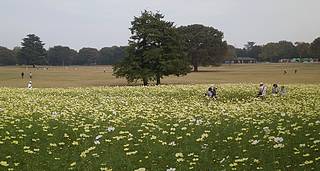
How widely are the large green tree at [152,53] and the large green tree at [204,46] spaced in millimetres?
52957

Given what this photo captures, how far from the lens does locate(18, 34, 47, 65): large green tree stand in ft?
584

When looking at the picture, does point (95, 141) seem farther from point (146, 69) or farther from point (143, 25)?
point (143, 25)

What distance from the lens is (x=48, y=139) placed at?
15008mm

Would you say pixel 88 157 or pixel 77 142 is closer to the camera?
pixel 88 157

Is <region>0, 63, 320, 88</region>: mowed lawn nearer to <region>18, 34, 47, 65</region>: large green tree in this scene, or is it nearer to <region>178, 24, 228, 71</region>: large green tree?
<region>178, 24, 228, 71</region>: large green tree

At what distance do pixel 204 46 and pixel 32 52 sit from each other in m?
88.1

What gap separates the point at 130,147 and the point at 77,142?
189 cm

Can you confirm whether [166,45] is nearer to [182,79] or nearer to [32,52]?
[182,79]

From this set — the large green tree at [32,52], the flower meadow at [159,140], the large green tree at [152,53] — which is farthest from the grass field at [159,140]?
the large green tree at [32,52]

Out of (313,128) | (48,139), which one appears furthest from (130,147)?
(313,128)

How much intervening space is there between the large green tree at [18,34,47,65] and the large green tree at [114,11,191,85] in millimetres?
126285

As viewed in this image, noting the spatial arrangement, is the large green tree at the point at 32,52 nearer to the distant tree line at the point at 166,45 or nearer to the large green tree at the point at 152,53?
the distant tree line at the point at 166,45

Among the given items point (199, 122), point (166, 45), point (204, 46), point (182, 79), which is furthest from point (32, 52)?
point (199, 122)

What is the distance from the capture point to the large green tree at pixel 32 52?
178m
